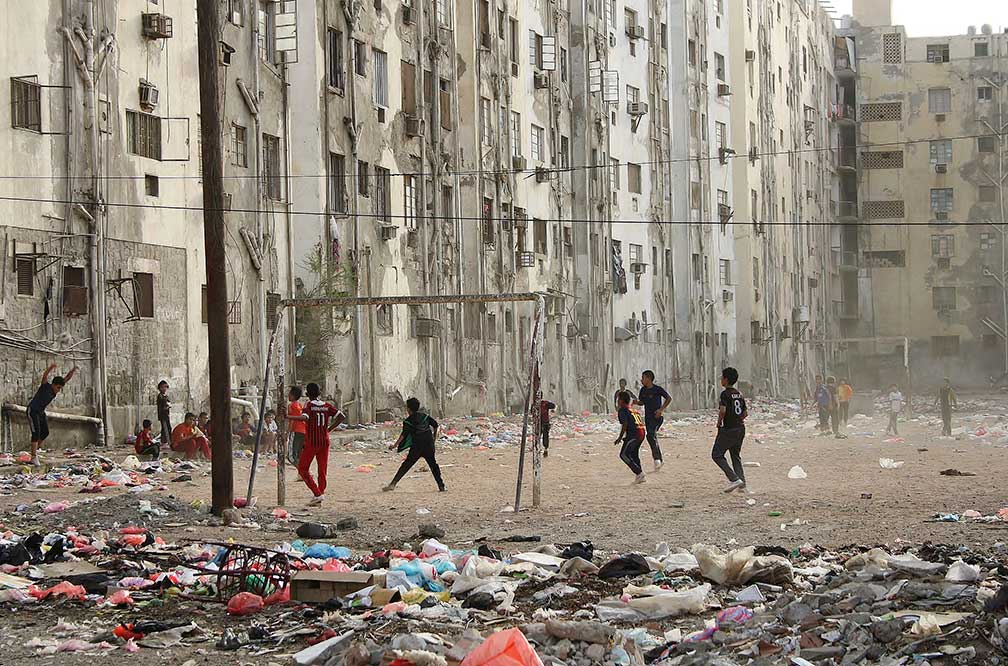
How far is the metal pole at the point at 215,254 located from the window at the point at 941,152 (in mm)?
65715

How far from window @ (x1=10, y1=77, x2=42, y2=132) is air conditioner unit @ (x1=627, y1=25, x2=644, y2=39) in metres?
33.8

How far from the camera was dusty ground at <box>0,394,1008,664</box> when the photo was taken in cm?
1221

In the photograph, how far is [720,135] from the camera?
63.7 m

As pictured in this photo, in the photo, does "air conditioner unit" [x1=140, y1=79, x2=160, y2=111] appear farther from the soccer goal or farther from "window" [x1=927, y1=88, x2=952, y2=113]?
"window" [x1=927, y1=88, x2=952, y2=113]

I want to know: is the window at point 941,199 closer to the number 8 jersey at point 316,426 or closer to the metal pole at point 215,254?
the number 8 jersey at point 316,426

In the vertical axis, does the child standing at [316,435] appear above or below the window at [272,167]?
below

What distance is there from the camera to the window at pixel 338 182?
3306 cm

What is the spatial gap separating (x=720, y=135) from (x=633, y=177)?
1124 centimetres

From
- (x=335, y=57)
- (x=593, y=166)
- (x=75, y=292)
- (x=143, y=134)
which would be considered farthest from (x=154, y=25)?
(x=593, y=166)

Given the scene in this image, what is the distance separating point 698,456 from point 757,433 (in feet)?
29.6

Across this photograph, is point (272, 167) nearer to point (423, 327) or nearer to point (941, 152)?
point (423, 327)

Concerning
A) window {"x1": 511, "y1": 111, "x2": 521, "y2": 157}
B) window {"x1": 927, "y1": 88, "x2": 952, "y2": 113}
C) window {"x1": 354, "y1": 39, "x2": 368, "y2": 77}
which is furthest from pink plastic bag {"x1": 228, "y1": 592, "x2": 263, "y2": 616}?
window {"x1": 927, "y1": 88, "x2": 952, "y2": 113}

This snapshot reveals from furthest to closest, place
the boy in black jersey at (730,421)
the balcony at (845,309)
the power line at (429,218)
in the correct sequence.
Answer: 1. the balcony at (845,309)
2. the power line at (429,218)
3. the boy in black jersey at (730,421)

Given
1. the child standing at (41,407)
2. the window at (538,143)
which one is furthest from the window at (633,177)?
the child standing at (41,407)
